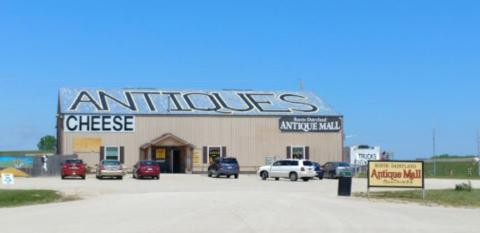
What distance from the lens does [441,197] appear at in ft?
97.3

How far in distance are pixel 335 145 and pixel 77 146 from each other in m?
23.2

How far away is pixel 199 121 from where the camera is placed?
6812cm

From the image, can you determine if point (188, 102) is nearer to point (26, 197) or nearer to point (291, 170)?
point (291, 170)

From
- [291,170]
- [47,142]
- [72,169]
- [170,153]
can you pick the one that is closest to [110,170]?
[72,169]

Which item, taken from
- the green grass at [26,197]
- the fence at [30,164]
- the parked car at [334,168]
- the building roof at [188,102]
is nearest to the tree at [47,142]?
the building roof at [188,102]

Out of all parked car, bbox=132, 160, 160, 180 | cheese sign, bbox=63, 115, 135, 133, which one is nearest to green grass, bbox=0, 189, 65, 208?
parked car, bbox=132, 160, 160, 180

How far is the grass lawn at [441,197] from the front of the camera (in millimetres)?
27447

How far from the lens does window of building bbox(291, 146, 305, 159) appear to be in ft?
226

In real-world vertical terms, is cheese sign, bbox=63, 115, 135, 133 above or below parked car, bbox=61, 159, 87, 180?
above

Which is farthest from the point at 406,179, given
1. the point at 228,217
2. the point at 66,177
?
the point at 66,177

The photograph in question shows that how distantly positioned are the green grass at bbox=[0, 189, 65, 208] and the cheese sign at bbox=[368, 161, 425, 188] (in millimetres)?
12998

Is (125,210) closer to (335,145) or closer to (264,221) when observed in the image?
(264,221)

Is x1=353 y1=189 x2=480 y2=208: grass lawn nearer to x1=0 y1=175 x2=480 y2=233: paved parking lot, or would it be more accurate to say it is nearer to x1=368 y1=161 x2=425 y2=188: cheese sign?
x1=368 y1=161 x2=425 y2=188: cheese sign

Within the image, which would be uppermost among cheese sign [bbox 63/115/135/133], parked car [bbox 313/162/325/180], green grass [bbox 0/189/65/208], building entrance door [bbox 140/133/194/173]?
cheese sign [bbox 63/115/135/133]
